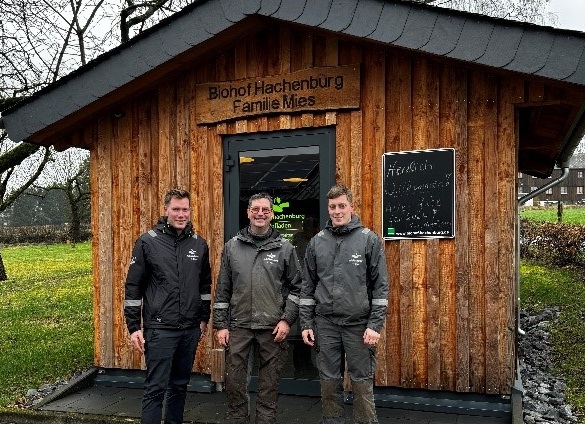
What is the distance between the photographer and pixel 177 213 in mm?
4852

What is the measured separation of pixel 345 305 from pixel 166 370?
4.67ft

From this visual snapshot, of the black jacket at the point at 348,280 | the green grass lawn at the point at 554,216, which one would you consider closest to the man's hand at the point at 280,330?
the black jacket at the point at 348,280

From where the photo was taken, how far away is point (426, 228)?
562cm

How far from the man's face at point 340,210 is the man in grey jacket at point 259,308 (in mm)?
479

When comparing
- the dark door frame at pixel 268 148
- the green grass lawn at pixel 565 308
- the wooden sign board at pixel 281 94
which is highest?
the wooden sign board at pixel 281 94

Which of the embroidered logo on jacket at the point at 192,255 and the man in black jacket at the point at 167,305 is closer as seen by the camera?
the man in black jacket at the point at 167,305

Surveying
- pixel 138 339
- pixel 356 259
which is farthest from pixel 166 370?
pixel 356 259

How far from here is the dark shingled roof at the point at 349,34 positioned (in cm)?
475

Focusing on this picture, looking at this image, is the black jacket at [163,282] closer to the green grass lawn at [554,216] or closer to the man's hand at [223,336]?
the man's hand at [223,336]

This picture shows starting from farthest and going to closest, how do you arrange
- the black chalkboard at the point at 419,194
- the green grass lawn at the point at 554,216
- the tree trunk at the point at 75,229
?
1. the tree trunk at the point at 75,229
2. the green grass lawn at the point at 554,216
3. the black chalkboard at the point at 419,194

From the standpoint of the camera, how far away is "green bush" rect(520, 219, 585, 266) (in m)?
16.4

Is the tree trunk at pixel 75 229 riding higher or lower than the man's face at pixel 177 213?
lower

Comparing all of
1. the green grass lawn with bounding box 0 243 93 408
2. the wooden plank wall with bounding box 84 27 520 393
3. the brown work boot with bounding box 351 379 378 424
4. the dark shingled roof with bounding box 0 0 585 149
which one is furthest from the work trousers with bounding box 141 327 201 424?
the dark shingled roof with bounding box 0 0 585 149

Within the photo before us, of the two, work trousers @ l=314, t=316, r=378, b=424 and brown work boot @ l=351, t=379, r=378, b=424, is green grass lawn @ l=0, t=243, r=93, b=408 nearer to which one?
work trousers @ l=314, t=316, r=378, b=424
